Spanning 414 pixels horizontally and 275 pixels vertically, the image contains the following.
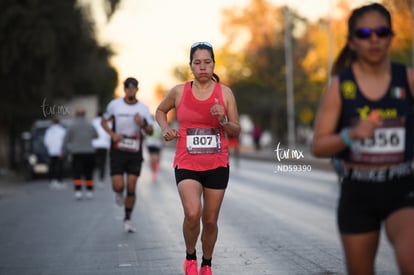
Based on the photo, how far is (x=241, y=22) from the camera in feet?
199

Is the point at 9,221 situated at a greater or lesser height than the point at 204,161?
lesser

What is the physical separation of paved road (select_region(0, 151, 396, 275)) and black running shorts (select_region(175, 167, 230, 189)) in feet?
4.07

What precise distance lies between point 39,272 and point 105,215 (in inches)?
232

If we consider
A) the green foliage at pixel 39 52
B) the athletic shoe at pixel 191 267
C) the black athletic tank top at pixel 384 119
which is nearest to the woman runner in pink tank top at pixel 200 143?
the athletic shoe at pixel 191 267

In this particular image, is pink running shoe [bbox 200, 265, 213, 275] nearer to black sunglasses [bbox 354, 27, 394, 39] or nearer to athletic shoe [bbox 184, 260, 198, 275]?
athletic shoe [bbox 184, 260, 198, 275]

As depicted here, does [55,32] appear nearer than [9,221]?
No

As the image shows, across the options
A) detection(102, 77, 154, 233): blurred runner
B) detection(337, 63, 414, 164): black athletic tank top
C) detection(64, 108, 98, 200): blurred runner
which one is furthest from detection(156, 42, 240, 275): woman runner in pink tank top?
detection(64, 108, 98, 200): blurred runner

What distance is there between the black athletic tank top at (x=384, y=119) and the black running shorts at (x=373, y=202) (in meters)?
0.13

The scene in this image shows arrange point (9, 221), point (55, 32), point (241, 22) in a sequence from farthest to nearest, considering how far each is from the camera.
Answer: point (241, 22) < point (55, 32) < point (9, 221)

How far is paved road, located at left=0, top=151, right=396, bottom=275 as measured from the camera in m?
8.42

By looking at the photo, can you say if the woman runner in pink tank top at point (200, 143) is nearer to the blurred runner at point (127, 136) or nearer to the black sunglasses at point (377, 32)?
the black sunglasses at point (377, 32)

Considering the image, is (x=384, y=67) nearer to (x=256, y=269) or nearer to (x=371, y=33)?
(x=371, y=33)

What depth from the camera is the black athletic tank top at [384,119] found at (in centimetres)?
450

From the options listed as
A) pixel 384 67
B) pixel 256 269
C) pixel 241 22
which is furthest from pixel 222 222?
pixel 241 22
